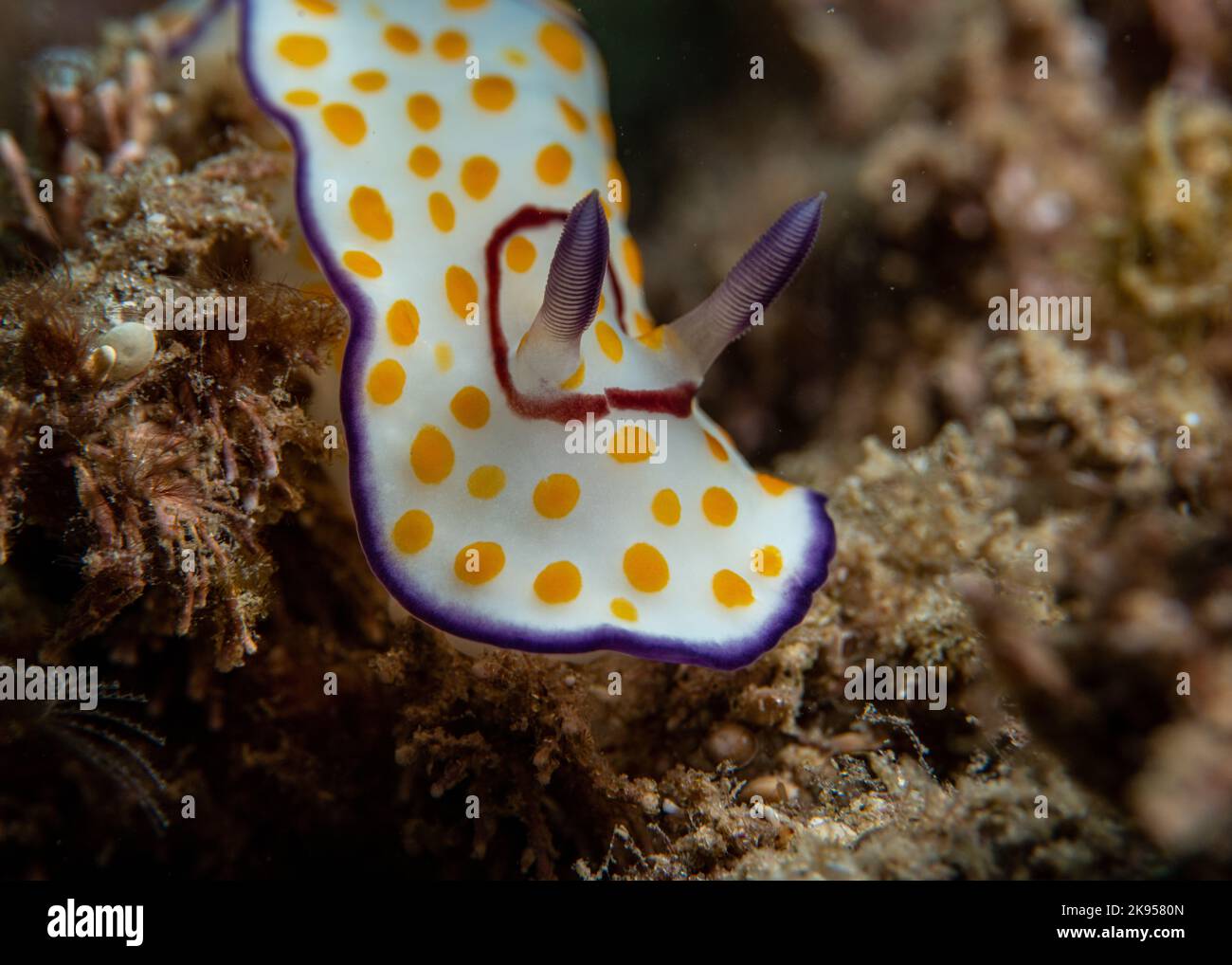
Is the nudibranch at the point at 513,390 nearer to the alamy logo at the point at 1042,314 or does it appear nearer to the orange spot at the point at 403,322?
the orange spot at the point at 403,322

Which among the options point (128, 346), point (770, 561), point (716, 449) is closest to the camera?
point (128, 346)

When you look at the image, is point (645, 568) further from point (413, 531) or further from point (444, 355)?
point (444, 355)

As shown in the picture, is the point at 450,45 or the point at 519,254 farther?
the point at 450,45

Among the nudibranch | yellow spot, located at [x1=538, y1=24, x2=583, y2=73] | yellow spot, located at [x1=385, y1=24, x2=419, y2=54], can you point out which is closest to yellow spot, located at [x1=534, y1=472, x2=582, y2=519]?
the nudibranch

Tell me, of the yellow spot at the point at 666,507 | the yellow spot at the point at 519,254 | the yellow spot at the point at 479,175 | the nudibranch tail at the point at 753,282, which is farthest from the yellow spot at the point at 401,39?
the yellow spot at the point at 666,507

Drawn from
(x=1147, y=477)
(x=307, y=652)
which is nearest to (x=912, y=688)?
(x=1147, y=477)
